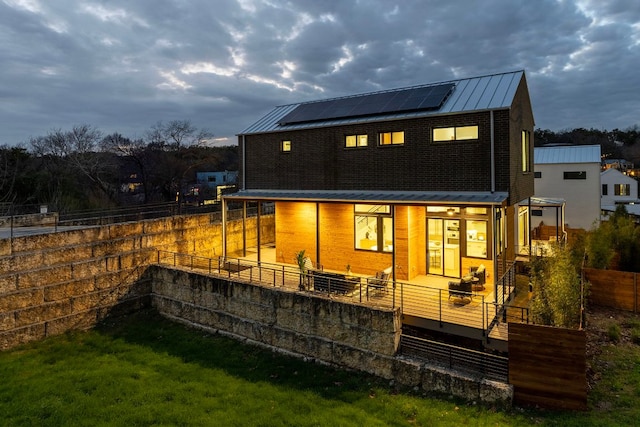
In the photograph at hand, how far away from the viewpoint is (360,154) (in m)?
15.8

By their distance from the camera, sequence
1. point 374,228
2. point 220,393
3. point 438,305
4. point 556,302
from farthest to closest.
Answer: point 374,228
point 438,305
point 220,393
point 556,302

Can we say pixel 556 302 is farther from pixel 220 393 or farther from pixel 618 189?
pixel 618 189

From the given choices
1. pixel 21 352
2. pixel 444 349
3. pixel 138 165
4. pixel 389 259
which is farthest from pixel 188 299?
pixel 138 165

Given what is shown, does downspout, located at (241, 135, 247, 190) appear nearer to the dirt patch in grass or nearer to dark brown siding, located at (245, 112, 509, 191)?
dark brown siding, located at (245, 112, 509, 191)

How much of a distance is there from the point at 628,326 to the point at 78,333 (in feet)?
62.6

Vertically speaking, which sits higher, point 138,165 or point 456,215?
point 138,165

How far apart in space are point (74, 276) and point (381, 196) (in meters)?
11.8

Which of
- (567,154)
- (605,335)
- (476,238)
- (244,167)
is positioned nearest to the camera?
(605,335)

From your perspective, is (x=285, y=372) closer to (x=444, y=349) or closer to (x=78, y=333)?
(x=444, y=349)

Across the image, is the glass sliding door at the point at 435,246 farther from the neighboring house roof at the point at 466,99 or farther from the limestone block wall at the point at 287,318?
the limestone block wall at the point at 287,318

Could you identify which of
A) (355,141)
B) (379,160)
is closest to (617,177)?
(379,160)

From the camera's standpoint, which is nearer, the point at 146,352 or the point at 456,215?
the point at 146,352

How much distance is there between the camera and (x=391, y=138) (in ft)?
49.4

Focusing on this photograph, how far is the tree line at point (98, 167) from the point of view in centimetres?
3158
